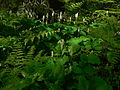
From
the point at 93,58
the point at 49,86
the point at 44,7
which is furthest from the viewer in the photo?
the point at 44,7

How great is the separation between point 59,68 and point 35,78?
0.25m

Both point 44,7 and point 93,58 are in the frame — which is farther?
point 44,7

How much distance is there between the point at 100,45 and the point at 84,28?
65 centimetres

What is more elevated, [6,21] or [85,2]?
[85,2]

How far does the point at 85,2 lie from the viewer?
4.94m

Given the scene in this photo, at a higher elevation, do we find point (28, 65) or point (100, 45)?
point (100, 45)

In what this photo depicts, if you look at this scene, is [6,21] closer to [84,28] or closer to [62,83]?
[84,28]

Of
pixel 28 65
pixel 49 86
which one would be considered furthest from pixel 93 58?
pixel 28 65

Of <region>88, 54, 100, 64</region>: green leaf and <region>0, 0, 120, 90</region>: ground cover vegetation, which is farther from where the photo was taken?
<region>88, 54, 100, 64</region>: green leaf

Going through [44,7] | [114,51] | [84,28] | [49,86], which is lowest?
[49,86]

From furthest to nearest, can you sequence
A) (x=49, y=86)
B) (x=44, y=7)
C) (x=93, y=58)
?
(x=44, y=7) < (x=93, y=58) < (x=49, y=86)

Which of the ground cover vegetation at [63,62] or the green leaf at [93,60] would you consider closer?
the ground cover vegetation at [63,62]

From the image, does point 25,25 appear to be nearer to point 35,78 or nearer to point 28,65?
point 28,65

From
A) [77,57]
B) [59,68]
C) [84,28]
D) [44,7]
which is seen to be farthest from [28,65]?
[44,7]
